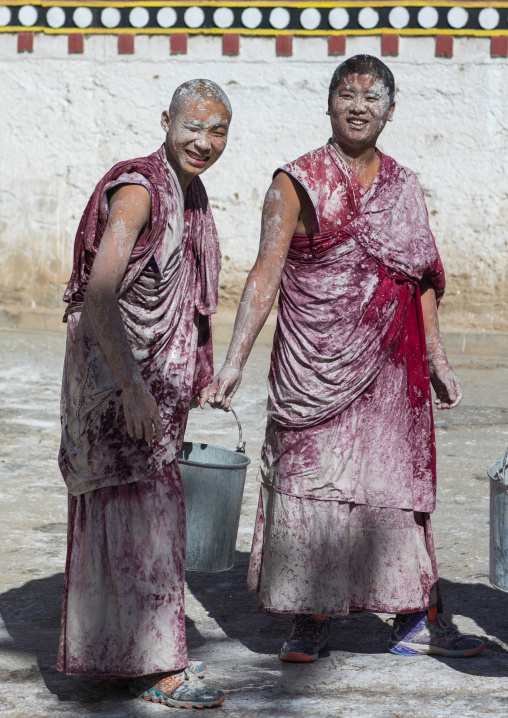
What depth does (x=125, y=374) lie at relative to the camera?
2430mm

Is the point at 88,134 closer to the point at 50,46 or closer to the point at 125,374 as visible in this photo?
the point at 50,46

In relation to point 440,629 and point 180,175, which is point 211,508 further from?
point 180,175

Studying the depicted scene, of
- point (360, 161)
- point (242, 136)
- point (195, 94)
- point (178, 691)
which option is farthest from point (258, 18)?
point (178, 691)

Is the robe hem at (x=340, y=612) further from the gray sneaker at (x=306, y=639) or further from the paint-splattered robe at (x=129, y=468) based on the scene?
the paint-splattered robe at (x=129, y=468)

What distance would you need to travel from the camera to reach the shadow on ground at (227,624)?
2.73 meters

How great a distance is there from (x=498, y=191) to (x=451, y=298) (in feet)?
2.86

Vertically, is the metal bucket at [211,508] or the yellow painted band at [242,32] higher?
the yellow painted band at [242,32]

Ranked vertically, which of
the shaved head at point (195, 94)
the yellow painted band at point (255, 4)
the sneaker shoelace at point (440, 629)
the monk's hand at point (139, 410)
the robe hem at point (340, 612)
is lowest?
the sneaker shoelace at point (440, 629)

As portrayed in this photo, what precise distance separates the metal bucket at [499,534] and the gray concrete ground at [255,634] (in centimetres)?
29

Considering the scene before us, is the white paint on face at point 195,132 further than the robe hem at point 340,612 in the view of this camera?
No

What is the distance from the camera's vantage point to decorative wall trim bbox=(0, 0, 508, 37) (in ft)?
25.9

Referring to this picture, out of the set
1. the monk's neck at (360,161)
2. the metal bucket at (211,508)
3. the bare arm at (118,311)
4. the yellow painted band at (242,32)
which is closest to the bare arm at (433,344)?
the monk's neck at (360,161)

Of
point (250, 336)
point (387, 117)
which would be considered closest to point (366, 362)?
point (250, 336)

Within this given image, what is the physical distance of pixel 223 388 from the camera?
2742mm
